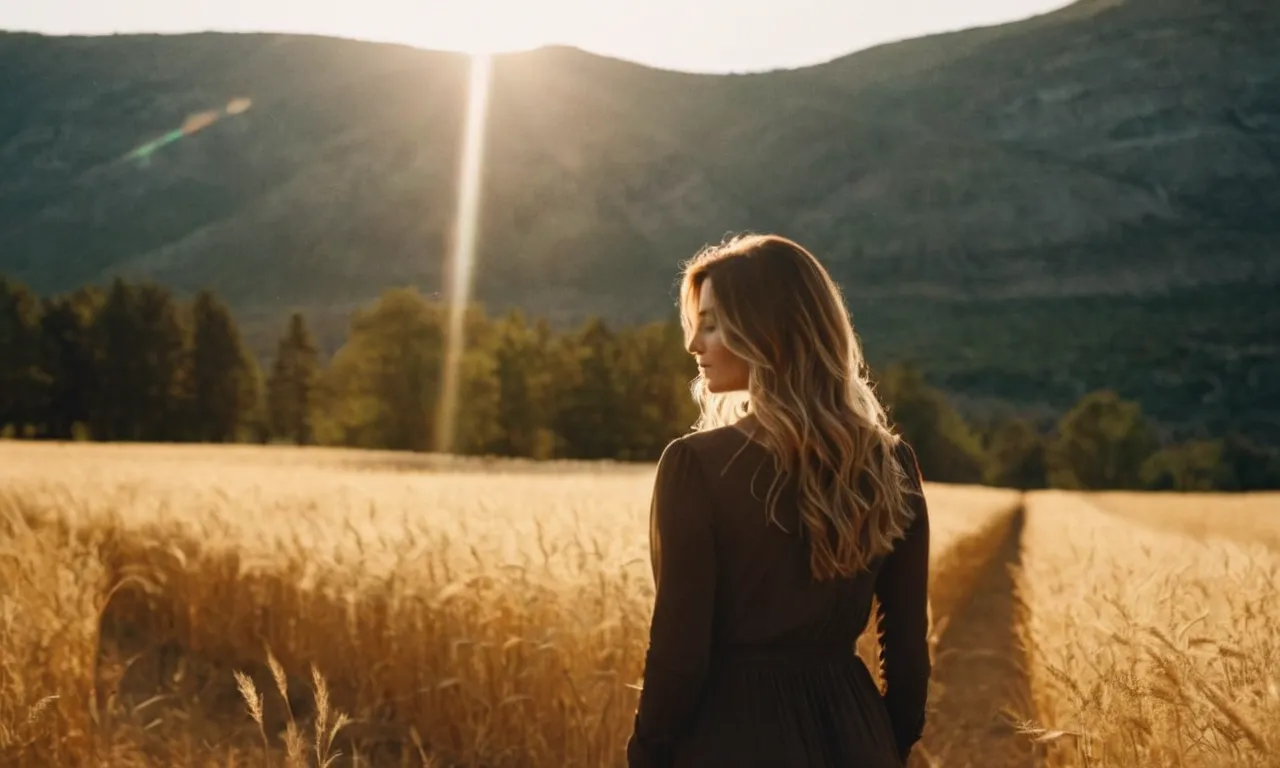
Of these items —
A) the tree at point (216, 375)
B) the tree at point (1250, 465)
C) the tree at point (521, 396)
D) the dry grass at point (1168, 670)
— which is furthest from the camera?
the tree at point (1250, 465)

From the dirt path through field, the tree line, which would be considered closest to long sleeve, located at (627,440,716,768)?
the dirt path through field

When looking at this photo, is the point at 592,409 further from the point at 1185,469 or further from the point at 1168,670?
the point at 1168,670

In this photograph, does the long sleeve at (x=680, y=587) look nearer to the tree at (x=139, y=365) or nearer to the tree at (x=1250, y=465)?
the tree at (x=139, y=365)

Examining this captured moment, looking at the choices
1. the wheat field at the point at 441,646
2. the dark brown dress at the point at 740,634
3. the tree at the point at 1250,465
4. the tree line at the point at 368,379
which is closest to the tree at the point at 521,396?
the tree line at the point at 368,379

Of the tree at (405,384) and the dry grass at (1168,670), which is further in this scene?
the tree at (405,384)

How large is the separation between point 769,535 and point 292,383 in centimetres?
6829

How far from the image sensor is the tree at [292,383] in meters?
67.4

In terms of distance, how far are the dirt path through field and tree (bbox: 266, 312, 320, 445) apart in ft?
190

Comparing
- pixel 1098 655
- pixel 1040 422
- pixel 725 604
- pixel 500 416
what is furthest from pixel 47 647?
pixel 1040 422

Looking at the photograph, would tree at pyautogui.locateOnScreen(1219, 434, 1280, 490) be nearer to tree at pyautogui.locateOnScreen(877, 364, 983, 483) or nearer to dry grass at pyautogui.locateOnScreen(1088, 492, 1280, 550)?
tree at pyautogui.locateOnScreen(877, 364, 983, 483)

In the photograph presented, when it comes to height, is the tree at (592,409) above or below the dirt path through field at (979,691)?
below

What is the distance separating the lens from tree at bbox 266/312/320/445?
6738cm

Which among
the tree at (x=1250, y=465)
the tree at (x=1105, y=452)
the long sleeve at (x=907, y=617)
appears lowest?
the tree at (x=1250, y=465)

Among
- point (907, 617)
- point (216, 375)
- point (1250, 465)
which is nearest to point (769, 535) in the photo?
point (907, 617)
